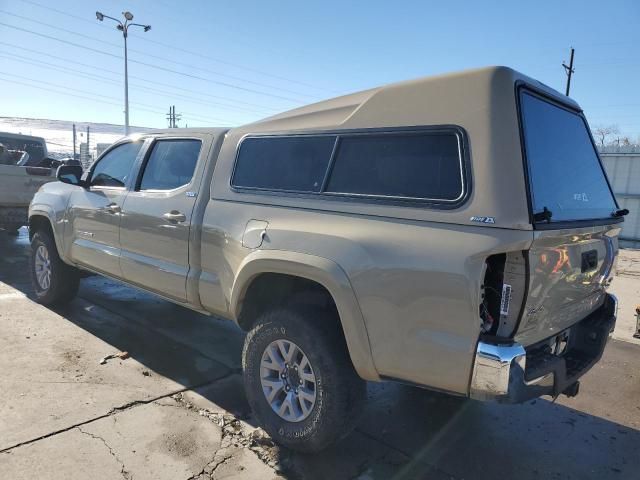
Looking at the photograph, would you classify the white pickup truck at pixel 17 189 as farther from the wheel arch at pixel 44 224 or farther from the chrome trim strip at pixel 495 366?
the chrome trim strip at pixel 495 366

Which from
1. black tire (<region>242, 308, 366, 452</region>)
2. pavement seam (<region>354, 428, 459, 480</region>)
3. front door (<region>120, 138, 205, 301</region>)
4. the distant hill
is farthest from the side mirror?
the distant hill

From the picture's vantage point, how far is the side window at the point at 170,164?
3924mm

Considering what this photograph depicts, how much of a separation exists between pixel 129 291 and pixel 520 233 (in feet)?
18.5

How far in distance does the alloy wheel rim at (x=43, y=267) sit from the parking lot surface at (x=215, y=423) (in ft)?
2.30

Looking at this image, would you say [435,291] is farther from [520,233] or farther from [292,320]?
[292,320]

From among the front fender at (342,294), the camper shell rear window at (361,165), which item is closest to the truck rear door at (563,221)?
the camper shell rear window at (361,165)

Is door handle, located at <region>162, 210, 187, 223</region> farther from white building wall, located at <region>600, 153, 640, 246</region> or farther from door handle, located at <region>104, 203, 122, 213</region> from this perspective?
white building wall, located at <region>600, 153, 640, 246</region>

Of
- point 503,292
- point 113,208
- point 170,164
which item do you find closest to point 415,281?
point 503,292

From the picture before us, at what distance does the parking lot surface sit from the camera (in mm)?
2883

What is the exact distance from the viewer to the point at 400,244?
2436mm

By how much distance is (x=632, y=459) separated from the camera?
10.5ft

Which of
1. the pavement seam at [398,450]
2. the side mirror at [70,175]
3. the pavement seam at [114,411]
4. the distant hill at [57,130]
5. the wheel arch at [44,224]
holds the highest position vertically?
the distant hill at [57,130]

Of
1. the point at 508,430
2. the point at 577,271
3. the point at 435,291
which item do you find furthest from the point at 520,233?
the point at 508,430

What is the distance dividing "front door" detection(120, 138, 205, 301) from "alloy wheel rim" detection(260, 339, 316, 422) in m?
1.05
